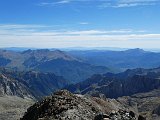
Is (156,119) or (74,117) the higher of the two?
(74,117)

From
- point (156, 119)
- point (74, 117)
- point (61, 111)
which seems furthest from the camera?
point (156, 119)

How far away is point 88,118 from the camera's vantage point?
46.4 m

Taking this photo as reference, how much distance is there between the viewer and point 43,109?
5266cm

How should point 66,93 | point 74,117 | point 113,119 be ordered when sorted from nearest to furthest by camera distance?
point 113,119
point 74,117
point 66,93

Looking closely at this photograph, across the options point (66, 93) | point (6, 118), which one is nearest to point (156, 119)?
point (6, 118)

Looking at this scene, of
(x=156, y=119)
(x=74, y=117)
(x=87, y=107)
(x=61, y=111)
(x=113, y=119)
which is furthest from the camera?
(x=156, y=119)

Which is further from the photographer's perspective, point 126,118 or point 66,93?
point 66,93

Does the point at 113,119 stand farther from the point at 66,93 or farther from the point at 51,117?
the point at 66,93

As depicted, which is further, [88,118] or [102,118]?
[88,118]

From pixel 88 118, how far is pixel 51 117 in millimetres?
4898

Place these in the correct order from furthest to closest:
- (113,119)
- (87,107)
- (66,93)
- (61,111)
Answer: (66,93) → (87,107) → (61,111) → (113,119)

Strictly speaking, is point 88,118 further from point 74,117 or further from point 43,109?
point 43,109

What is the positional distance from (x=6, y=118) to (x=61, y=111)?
151m

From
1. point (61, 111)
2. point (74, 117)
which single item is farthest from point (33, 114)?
point (74, 117)
